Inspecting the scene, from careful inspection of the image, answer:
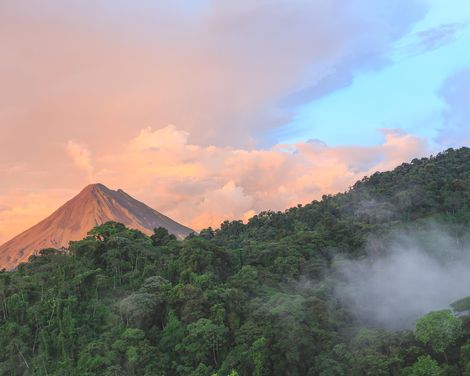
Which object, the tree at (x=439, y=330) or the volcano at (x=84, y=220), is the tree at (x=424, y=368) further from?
the volcano at (x=84, y=220)

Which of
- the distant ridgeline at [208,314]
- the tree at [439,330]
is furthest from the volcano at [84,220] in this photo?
the tree at [439,330]

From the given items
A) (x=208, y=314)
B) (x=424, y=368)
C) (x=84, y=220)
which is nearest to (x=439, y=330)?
(x=424, y=368)

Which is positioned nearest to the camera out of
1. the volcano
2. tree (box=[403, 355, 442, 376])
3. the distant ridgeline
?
tree (box=[403, 355, 442, 376])

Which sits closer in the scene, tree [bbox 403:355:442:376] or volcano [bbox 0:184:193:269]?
tree [bbox 403:355:442:376]

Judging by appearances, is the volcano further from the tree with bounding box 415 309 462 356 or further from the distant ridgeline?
the tree with bounding box 415 309 462 356

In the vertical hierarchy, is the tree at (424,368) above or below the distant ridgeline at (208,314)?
below

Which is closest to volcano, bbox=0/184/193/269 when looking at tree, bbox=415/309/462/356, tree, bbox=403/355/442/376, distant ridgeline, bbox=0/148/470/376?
distant ridgeline, bbox=0/148/470/376
